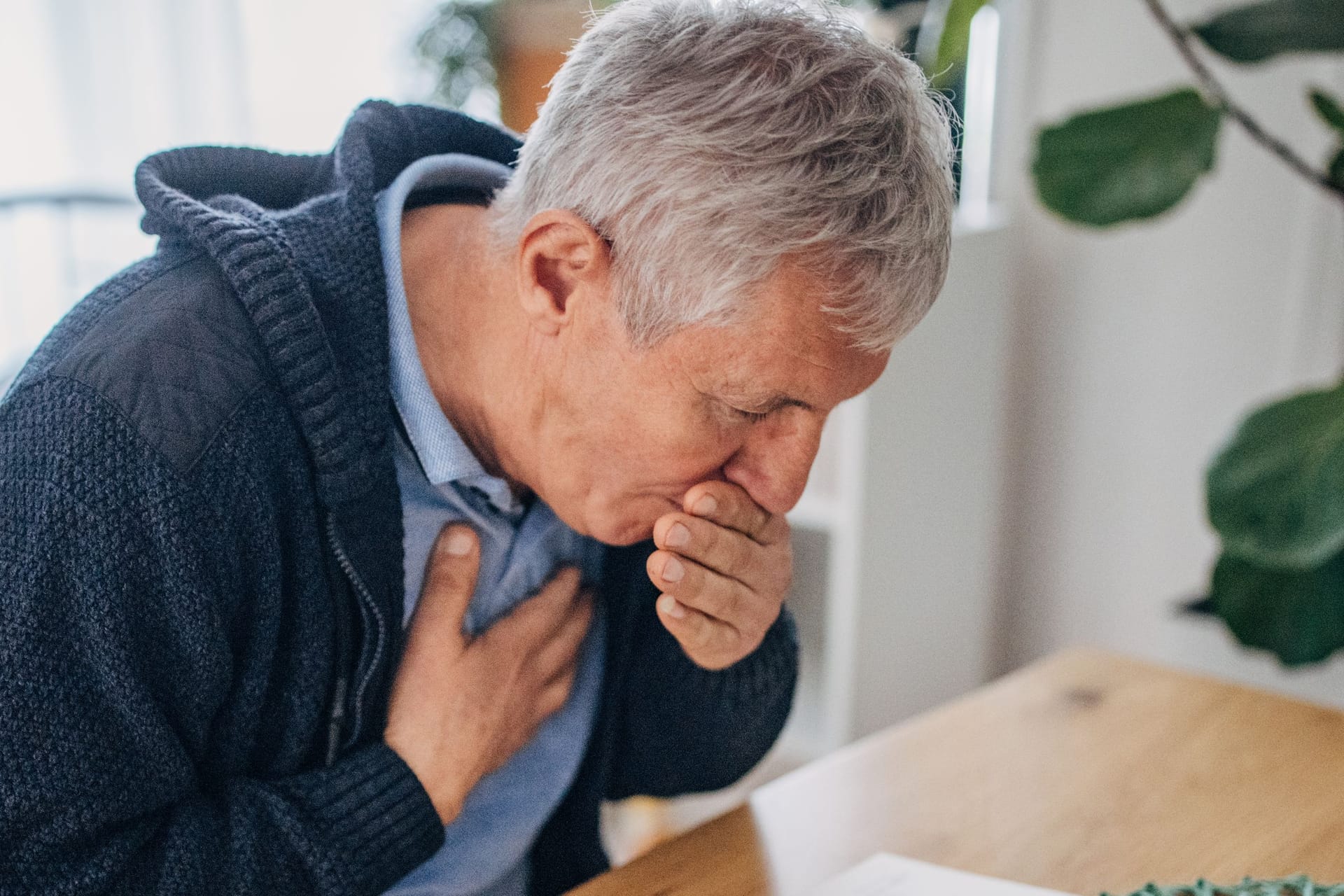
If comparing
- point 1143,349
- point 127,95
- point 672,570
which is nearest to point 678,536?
point 672,570

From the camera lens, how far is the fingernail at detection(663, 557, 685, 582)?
962 millimetres

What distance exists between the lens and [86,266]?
2.28 meters

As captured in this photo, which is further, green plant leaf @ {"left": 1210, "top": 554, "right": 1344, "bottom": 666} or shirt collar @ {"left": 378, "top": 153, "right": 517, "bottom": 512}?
green plant leaf @ {"left": 1210, "top": 554, "right": 1344, "bottom": 666}

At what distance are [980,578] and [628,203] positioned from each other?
1701 mm

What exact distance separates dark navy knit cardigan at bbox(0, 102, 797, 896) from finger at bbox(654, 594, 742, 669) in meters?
0.22

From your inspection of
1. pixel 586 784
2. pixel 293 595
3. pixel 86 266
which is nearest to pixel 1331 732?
pixel 586 784

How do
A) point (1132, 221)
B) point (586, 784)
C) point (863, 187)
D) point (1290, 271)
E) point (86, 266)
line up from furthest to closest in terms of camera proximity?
point (86, 266), point (1290, 271), point (1132, 221), point (586, 784), point (863, 187)

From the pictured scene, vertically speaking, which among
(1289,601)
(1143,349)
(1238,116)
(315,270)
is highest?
(1238,116)

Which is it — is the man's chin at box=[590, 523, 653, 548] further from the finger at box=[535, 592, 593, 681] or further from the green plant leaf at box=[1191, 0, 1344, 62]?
the green plant leaf at box=[1191, 0, 1344, 62]

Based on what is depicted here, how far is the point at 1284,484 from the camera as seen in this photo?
4.71 feet

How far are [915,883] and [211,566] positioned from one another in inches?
19.9

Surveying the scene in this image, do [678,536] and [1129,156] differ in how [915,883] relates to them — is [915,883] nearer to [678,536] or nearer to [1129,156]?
[678,536]

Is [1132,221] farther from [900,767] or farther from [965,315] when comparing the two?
[900,767]

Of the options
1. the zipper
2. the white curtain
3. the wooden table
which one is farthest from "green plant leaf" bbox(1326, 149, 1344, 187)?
the white curtain
